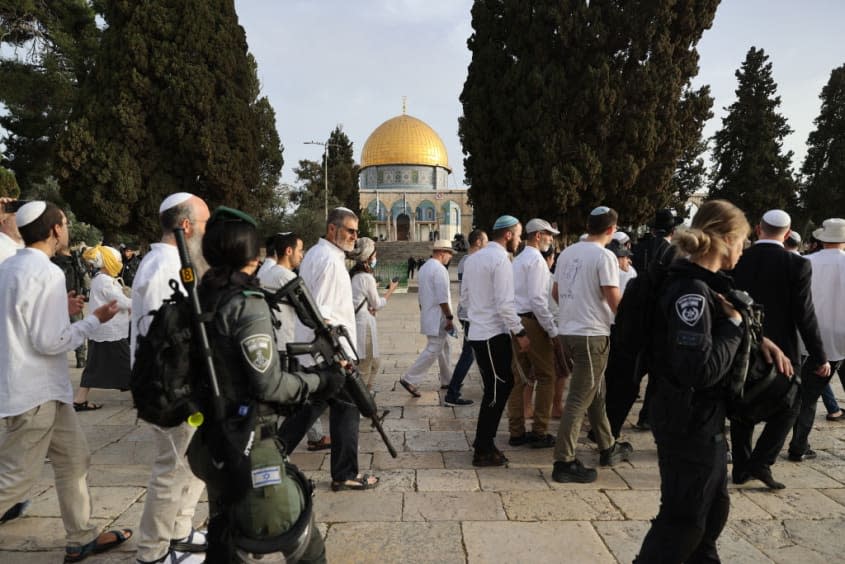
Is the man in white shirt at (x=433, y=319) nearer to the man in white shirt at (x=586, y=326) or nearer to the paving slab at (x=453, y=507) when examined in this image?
the man in white shirt at (x=586, y=326)

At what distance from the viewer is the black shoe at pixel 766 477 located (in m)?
3.96

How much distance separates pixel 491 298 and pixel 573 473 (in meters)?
1.42

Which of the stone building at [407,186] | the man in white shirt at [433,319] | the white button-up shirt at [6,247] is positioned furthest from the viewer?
the stone building at [407,186]

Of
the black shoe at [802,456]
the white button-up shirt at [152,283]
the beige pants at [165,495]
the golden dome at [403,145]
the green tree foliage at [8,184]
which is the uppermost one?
the golden dome at [403,145]

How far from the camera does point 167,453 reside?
2689 mm

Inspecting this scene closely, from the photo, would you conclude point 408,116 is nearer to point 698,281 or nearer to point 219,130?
point 219,130

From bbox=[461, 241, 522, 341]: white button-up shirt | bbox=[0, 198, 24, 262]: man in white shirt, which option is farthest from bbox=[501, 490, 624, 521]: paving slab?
bbox=[0, 198, 24, 262]: man in white shirt

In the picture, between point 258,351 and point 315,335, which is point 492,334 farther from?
point 258,351

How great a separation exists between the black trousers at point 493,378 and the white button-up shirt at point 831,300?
2825 mm

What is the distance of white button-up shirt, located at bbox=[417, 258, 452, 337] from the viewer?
6703 millimetres

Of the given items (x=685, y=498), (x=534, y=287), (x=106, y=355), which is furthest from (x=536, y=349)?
(x=106, y=355)

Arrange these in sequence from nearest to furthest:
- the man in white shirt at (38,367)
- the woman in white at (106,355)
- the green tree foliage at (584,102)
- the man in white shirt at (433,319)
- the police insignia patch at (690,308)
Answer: the police insignia patch at (690,308)
the man in white shirt at (38,367)
the woman in white at (106,355)
the man in white shirt at (433,319)
the green tree foliage at (584,102)

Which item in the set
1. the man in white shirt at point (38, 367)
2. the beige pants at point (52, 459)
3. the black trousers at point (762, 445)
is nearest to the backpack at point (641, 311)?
the black trousers at point (762, 445)

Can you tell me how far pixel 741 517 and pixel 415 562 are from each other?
2.12 m
